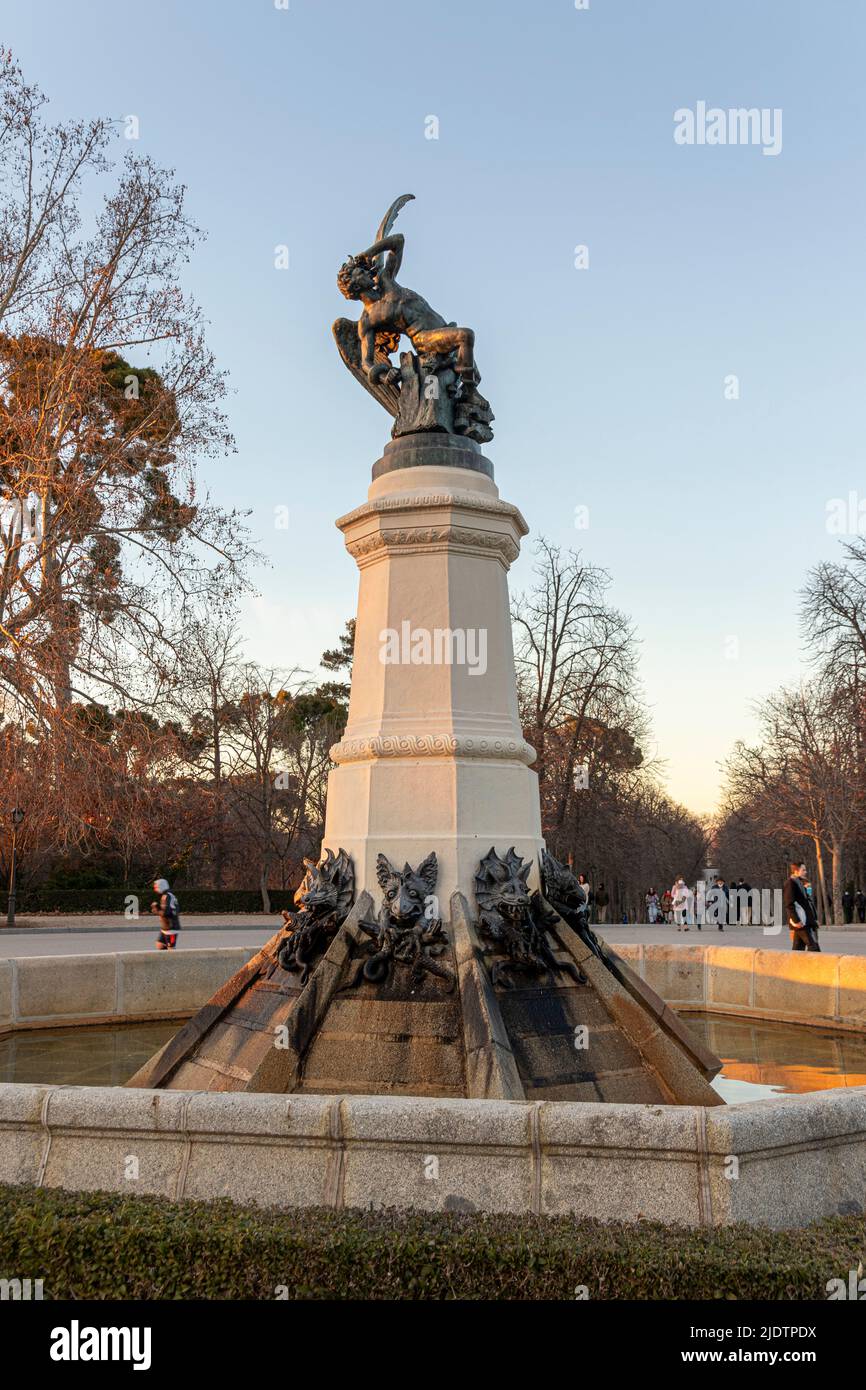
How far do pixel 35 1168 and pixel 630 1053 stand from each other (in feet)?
11.3

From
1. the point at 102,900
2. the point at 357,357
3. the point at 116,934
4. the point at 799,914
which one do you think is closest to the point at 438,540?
the point at 357,357

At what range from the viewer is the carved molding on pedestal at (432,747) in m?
7.58

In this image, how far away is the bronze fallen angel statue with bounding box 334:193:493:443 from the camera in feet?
27.9

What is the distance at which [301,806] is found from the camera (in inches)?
2019

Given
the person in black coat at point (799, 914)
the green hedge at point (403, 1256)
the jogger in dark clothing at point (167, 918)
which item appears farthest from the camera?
the jogger in dark clothing at point (167, 918)

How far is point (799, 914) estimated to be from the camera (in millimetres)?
14352

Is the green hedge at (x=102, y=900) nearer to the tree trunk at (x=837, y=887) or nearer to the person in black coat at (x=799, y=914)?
the tree trunk at (x=837, y=887)

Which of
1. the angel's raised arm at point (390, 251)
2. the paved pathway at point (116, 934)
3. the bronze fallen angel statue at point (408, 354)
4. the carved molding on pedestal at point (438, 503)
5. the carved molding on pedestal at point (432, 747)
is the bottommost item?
the paved pathway at point (116, 934)

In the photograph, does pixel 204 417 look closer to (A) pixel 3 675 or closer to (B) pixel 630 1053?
(A) pixel 3 675

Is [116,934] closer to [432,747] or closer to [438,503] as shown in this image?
[432,747]

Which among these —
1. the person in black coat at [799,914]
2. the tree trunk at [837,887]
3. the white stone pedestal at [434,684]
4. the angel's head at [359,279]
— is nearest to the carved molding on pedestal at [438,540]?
the white stone pedestal at [434,684]

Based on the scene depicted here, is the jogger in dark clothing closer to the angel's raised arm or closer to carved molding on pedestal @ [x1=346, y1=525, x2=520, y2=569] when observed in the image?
carved molding on pedestal @ [x1=346, y1=525, x2=520, y2=569]

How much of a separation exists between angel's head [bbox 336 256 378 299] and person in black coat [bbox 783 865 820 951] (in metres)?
9.23

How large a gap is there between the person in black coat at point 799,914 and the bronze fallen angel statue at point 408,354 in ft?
27.6
